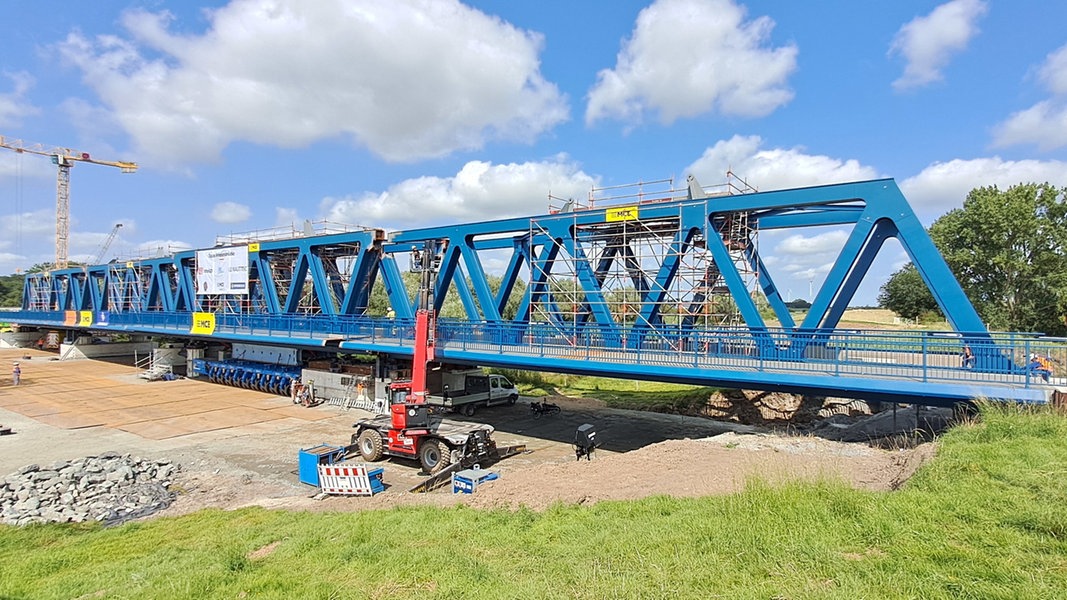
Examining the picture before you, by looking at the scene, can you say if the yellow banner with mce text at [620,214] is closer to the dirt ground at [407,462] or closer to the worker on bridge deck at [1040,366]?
the dirt ground at [407,462]

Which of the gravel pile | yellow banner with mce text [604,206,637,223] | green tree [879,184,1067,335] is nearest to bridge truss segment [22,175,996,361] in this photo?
yellow banner with mce text [604,206,637,223]

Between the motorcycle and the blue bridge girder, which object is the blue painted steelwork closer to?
the blue bridge girder

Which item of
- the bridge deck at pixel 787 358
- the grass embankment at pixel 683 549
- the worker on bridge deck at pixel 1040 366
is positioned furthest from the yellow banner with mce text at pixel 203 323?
the worker on bridge deck at pixel 1040 366

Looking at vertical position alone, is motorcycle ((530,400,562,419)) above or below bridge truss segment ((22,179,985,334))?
below

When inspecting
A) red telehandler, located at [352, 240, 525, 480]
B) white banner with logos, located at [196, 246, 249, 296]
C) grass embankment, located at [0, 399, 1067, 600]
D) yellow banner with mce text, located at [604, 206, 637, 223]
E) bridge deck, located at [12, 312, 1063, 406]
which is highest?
yellow banner with mce text, located at [604, 206, 637, 223]

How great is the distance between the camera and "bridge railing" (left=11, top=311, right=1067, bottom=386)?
11688 mm

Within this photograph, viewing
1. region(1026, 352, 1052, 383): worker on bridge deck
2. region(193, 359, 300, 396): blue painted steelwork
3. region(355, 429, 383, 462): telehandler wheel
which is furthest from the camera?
region(193, 359, 300, 396): blue painted steelwork

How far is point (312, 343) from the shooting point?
2545 cm

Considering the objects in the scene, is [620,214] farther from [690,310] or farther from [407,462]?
[407,462]

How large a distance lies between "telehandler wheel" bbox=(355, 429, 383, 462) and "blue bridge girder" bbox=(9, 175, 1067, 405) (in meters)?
3.93

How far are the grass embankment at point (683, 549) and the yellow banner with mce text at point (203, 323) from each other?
24324 millimetres

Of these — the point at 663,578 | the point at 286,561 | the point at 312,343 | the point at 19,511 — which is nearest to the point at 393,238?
the point at 312,343

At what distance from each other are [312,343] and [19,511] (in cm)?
1365

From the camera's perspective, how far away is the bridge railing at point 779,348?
38.3 ft
